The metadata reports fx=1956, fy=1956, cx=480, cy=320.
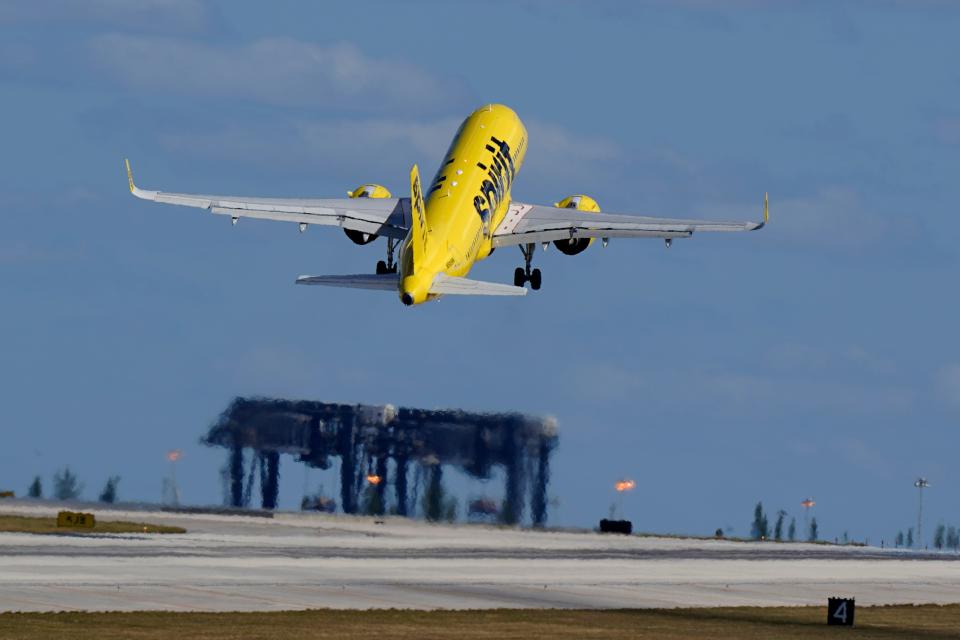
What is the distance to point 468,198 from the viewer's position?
96.6m

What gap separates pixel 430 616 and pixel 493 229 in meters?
45.1

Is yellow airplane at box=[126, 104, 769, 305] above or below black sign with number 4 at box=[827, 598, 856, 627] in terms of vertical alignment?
above

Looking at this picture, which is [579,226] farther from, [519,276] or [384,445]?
[384,445]

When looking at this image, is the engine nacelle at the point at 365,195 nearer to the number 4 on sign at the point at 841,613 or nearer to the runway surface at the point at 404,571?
the runway surface at the point at 404,571

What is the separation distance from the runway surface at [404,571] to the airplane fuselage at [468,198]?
44.5ft

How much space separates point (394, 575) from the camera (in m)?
77.7

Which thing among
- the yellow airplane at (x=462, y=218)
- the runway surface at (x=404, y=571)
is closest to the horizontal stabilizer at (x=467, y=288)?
the yellow airplane at (x=462, y=218)

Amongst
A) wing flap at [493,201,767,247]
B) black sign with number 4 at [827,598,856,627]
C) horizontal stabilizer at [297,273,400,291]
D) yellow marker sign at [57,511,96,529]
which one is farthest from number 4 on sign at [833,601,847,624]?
yellow marker sign at [57,511,96,529]

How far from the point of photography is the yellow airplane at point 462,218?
290ft

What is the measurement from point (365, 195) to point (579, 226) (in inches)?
458

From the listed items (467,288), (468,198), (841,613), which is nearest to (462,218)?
(468,198)

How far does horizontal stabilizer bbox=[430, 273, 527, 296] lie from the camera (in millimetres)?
85750

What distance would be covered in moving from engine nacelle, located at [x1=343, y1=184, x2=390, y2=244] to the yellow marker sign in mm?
20519

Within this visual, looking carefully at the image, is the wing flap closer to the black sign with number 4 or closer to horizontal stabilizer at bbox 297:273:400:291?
horizontal stabilizer at bbox 297:273:400:291
